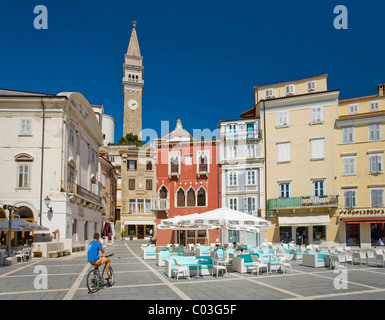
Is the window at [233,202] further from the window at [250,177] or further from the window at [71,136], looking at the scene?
the window at [71,136]

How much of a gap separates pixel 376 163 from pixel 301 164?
623 centimetres

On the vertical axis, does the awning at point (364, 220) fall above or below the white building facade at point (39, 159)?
below

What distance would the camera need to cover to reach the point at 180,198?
1527 inches

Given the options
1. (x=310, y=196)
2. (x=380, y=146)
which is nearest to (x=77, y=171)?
(x=310, y=196)

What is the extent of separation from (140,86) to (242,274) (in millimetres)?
101685

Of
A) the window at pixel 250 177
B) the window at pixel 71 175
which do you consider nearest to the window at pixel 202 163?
the window at pixel 250 177

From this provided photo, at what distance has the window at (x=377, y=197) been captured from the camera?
109ft

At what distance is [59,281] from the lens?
1430cm

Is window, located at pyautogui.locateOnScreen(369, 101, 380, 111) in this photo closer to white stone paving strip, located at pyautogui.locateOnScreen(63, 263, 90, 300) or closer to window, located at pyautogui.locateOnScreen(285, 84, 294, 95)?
window, located at pyautogui.locateOnScreen(285, 84, 294, 95)

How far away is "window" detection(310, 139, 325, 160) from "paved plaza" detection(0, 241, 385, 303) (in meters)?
19.0

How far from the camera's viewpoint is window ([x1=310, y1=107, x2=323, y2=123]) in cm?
3612

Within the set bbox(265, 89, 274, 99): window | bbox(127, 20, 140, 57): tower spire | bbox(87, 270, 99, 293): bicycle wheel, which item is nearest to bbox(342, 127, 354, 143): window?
bbox(265, 89, 274, 99): window

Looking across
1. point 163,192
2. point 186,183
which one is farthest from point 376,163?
point 163,192
